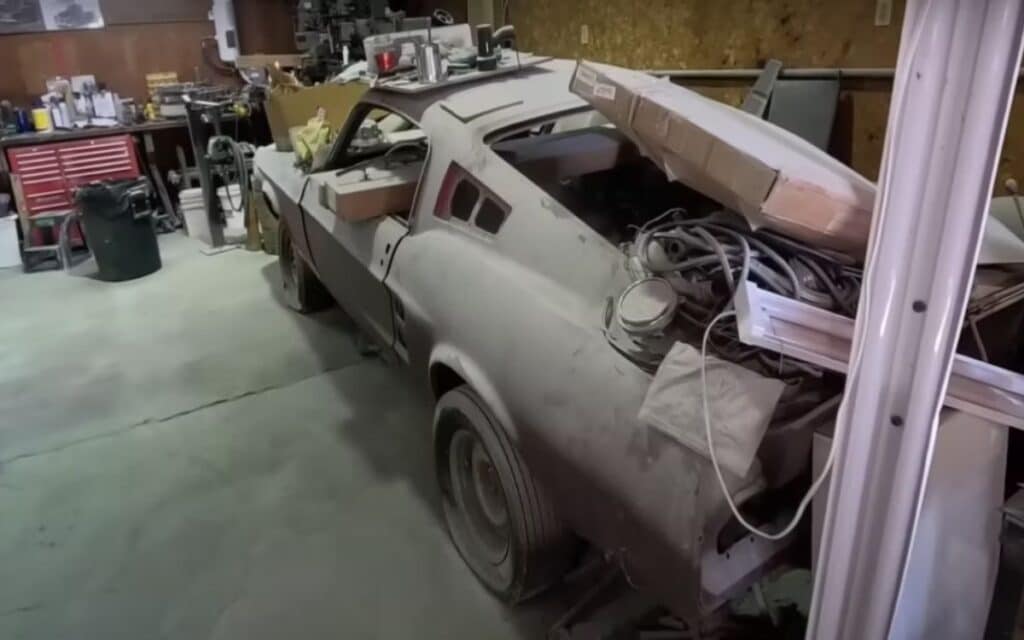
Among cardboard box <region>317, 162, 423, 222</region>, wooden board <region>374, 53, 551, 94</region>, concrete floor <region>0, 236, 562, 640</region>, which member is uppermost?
wooden board <region>374, 53, 551, 94</region>

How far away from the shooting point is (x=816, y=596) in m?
1.12

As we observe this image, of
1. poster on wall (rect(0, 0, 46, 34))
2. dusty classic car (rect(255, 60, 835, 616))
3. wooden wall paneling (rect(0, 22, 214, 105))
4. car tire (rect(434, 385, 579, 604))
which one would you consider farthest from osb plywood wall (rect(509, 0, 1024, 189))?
poster on wall (rect(0, 0, 46, 34))

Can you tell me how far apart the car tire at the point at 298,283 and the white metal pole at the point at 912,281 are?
3313 mm

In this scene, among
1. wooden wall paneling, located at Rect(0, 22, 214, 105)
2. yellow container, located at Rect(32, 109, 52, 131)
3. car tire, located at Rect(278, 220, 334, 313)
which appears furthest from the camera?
wooden wall paneling, located at Rect(0, 22, 214, 105)

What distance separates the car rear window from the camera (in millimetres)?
2215

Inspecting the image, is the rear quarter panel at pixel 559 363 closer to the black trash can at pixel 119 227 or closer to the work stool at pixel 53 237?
the black trash can at pixel 119 227

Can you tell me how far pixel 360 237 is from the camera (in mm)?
2641

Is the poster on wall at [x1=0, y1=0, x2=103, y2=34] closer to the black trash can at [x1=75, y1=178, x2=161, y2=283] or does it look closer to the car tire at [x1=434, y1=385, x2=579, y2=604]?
the black trash can at [x1=75, y1=178, x2=161, y2=283]

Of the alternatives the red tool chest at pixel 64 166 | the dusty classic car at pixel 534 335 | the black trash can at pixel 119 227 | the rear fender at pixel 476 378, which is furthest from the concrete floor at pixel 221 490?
the red tool chest at pixel 64 166

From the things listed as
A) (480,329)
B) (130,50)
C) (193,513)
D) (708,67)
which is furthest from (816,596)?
(130,50)

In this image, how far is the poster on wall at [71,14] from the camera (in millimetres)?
5805

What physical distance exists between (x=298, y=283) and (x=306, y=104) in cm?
136

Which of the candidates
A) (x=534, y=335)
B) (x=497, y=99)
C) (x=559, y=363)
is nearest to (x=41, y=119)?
(x=497, y=99)

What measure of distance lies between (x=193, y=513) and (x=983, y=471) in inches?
91.9
